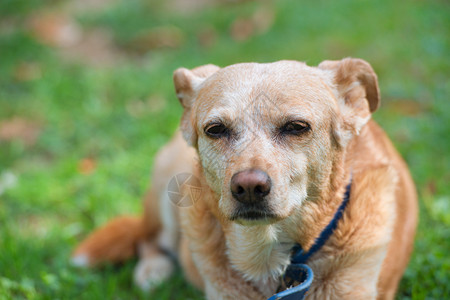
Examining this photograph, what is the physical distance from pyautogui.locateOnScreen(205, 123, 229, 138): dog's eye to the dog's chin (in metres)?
0.42

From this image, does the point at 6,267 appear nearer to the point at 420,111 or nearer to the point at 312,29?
the point at 420,111

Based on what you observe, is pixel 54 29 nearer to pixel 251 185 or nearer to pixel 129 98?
pixel 129 98

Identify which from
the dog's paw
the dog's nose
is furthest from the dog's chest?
the dog's paw

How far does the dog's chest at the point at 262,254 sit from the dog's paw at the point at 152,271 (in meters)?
1.02

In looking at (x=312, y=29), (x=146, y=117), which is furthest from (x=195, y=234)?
(x=312, y=29)

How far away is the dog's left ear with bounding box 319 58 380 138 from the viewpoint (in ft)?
8.09

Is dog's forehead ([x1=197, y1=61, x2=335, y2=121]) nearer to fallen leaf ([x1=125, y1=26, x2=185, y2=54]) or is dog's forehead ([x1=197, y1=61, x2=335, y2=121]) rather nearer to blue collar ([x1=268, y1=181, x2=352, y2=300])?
blue collar ([x1=268, y1=181, x2=352, y2=300])

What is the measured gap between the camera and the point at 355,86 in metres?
2.50

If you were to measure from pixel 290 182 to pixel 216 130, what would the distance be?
452mm

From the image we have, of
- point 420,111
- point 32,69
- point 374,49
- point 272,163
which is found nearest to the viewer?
point 272,163

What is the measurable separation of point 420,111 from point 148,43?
13.4 ft

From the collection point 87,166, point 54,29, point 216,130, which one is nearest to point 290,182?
point 216,130

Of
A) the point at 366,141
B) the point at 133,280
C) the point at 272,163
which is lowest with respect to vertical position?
the point at 133,280

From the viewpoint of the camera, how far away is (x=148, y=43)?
7.04 metres
